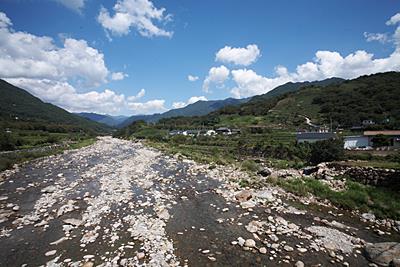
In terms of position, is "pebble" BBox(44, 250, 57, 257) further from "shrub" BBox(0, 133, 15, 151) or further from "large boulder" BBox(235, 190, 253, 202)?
"shrub" BBox(0, 133, 15, 151)

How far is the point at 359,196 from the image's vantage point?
12.9m

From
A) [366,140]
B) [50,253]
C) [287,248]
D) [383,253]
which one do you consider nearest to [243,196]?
A: [287,248]

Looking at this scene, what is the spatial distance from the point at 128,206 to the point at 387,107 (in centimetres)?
9593

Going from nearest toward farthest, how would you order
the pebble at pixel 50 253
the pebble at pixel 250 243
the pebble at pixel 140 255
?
the pebble at pixel 140 255, the pebble at pixel 50 253, the pebble at pixel 250 243

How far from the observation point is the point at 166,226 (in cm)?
1065

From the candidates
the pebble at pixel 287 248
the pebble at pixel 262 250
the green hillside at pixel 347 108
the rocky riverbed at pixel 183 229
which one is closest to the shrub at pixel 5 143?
the rocky riverbed at pixel 183 229

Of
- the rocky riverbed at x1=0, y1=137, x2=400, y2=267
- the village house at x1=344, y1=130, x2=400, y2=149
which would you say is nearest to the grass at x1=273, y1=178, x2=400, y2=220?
the rocky riverbed at x1=0, y1=137, x2=400, y2=267

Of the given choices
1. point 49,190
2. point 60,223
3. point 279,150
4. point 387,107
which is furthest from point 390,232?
point 387,107

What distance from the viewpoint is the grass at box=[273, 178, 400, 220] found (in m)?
11.6

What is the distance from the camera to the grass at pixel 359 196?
1163cm

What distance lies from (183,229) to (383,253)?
7.37 metres

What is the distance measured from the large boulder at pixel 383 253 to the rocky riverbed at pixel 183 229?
28mm

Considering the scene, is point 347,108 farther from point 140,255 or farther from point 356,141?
point 140,255

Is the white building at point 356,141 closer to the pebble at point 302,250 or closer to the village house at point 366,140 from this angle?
the village house at point 366,140
